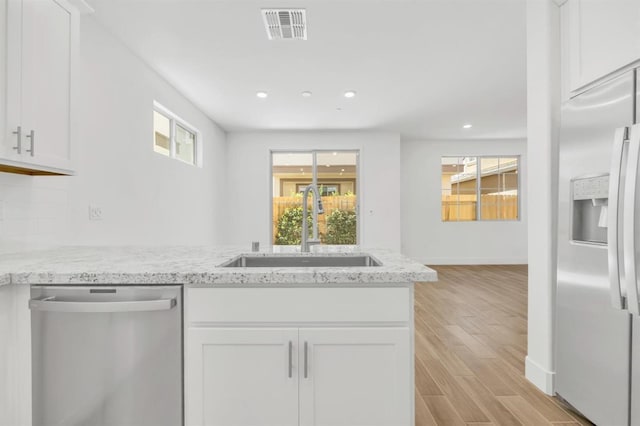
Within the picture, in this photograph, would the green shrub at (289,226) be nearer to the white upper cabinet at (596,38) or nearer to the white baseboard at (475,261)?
the white baseboard at (475,261)

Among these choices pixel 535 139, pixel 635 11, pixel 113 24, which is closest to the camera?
pixel 635 11

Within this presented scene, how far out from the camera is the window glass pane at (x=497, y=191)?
7312 mm

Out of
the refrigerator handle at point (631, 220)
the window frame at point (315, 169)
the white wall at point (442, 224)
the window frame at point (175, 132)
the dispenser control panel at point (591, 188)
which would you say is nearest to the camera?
the refrigerator handle at point (631, 220)

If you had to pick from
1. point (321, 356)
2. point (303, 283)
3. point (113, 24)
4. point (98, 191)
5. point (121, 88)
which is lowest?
point (321, 356)

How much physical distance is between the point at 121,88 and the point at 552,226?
11.7 ft

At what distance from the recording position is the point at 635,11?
5.09ft

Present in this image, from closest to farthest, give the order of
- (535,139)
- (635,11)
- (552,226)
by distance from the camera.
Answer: (635,11), (552,226), (535,139)

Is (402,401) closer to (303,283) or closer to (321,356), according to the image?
(321,356)

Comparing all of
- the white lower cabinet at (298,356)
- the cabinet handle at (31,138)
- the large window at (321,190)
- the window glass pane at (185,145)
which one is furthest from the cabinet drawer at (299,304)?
the large window at (321,190)

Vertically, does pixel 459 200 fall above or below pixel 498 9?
below

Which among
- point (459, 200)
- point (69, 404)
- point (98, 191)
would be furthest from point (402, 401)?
point (459, 200)

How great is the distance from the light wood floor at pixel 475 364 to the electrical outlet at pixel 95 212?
106 inches

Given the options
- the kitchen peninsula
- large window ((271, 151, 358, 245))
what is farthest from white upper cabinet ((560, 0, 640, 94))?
large window ((271, 151, 358, 245))

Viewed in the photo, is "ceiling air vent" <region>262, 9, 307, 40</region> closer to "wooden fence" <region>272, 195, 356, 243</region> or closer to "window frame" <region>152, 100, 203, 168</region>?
"window frame" <region>152, 100, 203, 168</region>
